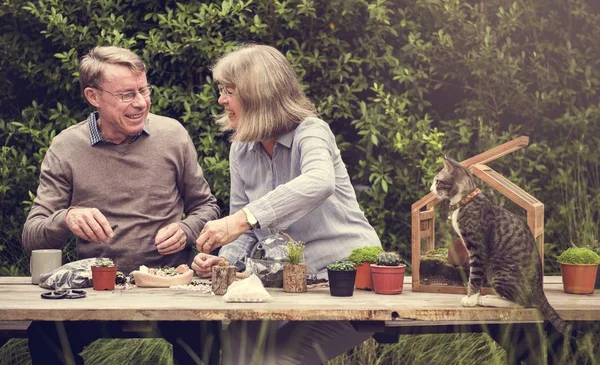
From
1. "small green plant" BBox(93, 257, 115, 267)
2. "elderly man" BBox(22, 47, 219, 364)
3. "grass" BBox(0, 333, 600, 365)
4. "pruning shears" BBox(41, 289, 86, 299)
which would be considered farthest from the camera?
"grass" BBox(0, 333, 600, 365)

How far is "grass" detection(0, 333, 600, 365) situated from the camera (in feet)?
14.1

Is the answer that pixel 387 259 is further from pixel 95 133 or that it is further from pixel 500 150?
pixel 95 133

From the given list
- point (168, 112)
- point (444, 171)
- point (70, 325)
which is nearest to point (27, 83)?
point (168, 112)

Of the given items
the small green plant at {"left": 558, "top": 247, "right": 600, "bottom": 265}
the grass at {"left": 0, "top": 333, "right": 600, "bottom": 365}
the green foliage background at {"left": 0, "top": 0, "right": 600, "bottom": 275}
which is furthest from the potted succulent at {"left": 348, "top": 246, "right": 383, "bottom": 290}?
the green foliage background at {"left": 0, "top": 0, "right": 600, "bottom": 275}

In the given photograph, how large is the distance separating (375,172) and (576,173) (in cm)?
128

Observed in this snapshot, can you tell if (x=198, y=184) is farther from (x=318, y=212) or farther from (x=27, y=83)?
(x=27, y=83)

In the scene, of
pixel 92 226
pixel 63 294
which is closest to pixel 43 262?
pixel 92 226

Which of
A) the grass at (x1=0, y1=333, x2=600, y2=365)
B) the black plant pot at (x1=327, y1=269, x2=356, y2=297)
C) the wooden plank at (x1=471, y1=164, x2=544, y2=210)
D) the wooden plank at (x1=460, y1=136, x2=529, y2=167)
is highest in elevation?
the wooden plank at (x1=460, y1=136, x2=529, y2=167)

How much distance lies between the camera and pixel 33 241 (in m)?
3.74

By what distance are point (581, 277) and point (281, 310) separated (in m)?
1.11

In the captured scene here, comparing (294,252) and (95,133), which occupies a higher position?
(95,133)

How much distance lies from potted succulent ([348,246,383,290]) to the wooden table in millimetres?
125

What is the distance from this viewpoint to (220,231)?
10.3 feet

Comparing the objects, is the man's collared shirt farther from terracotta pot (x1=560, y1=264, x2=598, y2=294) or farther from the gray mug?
terracotta pot (x1=560, y1=264, x2=598, y2=294)
